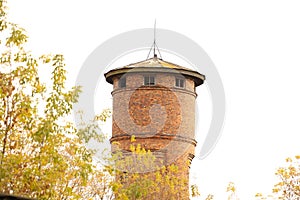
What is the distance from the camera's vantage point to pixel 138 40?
28.8m

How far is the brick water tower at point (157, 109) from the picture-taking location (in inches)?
1115

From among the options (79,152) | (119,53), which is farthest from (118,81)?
(79,152)

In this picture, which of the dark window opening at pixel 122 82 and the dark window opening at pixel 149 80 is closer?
the dark window opening at pixel 149 80

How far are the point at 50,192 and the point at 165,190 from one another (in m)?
8.25

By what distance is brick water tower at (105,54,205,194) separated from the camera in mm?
28312

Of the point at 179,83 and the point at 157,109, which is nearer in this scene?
the point at 157,109

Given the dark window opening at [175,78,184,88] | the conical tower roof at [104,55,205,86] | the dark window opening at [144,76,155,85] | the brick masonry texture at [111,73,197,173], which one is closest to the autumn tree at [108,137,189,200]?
the brick masonry texture at [111,73,197,173]

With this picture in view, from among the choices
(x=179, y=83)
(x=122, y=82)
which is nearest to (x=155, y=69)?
(x=179, y=83)

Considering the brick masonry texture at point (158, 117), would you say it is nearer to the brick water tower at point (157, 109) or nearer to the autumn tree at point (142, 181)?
the brick water tower at point (157, 109)

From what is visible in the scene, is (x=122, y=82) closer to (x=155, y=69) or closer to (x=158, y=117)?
(x=155, y=69)

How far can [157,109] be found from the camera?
28422 mm

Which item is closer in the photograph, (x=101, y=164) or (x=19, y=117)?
(x=19, y=117)

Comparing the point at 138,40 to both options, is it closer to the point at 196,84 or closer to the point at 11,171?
the point at 196,84

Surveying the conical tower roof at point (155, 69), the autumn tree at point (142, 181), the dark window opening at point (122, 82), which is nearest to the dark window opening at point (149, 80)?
the conical tower roof at point (155, 69)
